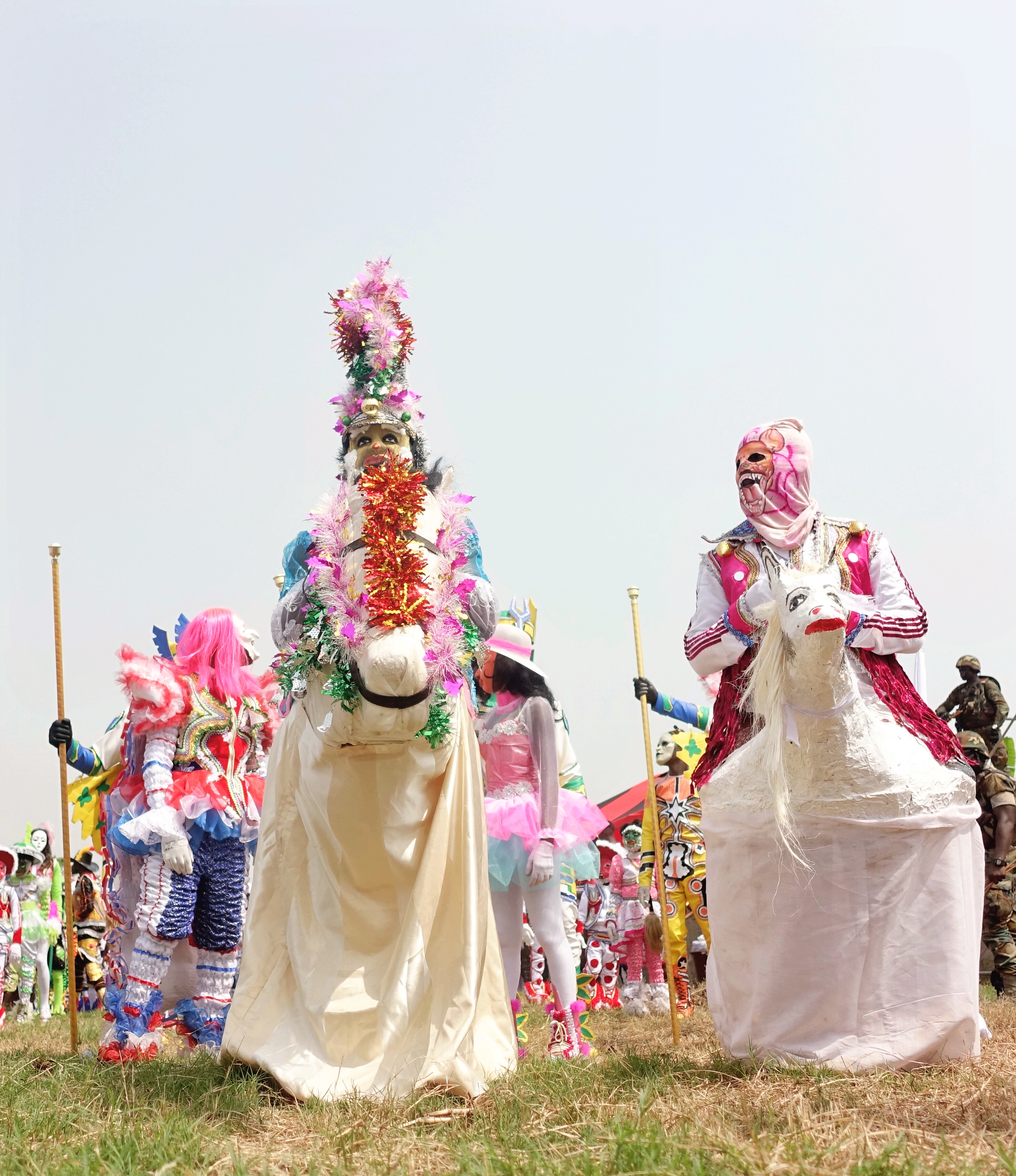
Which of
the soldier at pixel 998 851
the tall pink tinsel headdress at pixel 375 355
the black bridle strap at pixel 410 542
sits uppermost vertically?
the tall pink tinsel headdress at pixel 375 355

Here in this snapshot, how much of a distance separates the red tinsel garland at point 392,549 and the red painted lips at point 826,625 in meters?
1.40

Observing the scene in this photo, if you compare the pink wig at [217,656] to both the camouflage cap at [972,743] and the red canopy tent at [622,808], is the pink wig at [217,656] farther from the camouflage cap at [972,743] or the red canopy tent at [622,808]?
the red canopy tent at [622,808]

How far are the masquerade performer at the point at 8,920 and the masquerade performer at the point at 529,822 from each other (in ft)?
25.7

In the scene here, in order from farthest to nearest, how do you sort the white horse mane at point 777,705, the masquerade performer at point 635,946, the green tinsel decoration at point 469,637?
the masquerade performer at point 635,946 → the green tinsel decoration at point 469,637 → the white horse mane at point 777,705

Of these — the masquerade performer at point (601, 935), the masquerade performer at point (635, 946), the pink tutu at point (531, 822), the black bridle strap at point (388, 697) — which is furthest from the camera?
the masquerade performer at point (601, 935)

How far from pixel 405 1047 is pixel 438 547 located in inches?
73.8

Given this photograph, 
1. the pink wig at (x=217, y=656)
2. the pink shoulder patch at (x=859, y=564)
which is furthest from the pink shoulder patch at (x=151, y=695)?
the pink shoulder patch at (x=859, y=564)

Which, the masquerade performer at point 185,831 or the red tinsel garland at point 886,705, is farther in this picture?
the masquerade performer at point 185,831

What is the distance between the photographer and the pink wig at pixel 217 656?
7.21m

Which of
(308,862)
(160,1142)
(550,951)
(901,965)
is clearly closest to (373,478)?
(308,862)

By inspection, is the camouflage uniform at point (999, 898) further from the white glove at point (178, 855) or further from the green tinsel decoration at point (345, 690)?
the green tinsel decoration at point (345, 690)

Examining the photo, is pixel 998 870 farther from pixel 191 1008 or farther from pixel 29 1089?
pixel 29 1089

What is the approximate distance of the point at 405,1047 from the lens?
14.7 feet

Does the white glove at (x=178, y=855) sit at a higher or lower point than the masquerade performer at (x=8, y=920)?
higher
